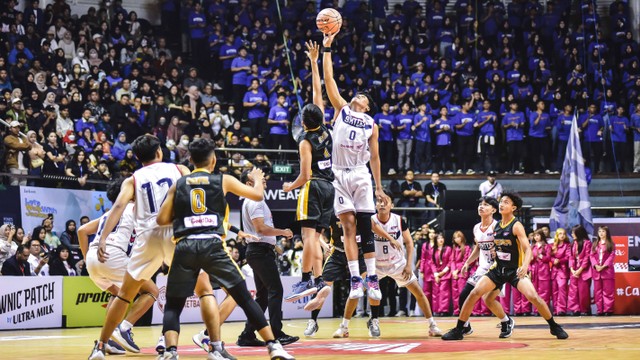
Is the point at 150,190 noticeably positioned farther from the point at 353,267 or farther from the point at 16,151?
the point at 16,151

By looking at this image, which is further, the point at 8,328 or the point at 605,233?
the point at 605,233

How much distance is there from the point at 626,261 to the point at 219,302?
9.99 m

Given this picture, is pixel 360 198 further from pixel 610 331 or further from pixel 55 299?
pixel 55 299

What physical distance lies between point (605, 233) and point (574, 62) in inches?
381

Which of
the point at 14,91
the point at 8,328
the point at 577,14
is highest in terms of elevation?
the point at 577,14

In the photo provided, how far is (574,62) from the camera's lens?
29484 millimetres

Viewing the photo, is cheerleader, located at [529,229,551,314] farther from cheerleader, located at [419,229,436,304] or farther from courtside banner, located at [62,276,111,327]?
courtside banner, located at [62,276,111,327]

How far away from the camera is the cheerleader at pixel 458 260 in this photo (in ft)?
72.5

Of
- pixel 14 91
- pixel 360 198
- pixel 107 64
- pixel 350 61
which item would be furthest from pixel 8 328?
pixel 350 61

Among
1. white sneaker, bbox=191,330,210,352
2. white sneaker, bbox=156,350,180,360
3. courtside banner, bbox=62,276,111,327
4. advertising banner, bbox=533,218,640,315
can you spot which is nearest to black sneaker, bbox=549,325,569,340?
white sneaker, bbox=191,330,210,352

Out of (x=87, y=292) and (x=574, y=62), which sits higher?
(x=574, y=62)

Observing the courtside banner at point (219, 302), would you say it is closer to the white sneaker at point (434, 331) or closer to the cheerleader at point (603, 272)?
the cheerleader at point (603, 272)

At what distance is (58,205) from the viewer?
19984 mm

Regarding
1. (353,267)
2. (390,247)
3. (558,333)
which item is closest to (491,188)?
(390,247)
